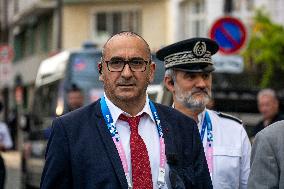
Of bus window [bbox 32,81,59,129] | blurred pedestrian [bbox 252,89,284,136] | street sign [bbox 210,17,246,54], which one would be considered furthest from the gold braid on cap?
bus window [bbox 32,81,59,129]

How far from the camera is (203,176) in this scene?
508 cm

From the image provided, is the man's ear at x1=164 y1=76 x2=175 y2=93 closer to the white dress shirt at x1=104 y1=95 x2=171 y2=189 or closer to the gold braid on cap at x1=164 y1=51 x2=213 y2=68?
the gold braid on cap at x1=164 y1=51 x2=213 y2=68

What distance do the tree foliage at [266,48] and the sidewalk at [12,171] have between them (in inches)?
217

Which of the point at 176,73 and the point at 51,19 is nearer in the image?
the point at 176,73

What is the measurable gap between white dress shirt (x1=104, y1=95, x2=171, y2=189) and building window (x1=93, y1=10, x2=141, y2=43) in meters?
36.1

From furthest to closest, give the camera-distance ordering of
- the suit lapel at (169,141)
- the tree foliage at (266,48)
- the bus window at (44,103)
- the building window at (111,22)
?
the building window at (111,22)
the tree foliage at (266,48)
the bus window at (44,103)
the suit lapel at (169,141)

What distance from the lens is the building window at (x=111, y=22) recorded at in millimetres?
41344

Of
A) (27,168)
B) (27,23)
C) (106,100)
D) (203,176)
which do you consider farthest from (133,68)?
(27,23)

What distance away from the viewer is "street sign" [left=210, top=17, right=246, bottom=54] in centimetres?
1650

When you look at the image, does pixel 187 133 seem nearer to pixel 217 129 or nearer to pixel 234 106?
pixel 217 129

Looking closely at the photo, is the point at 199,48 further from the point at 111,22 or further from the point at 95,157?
the point at 111,22

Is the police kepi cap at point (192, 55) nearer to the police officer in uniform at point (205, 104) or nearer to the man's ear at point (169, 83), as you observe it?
the police officer in uniform at point (205, 104)

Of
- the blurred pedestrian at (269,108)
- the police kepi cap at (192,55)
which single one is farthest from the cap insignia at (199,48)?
the blurred pedestrian at (269,108)

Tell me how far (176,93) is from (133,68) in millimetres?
1774
